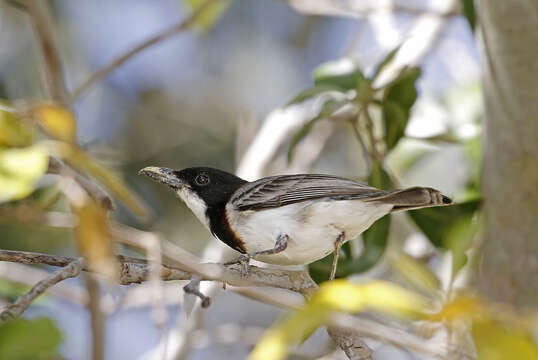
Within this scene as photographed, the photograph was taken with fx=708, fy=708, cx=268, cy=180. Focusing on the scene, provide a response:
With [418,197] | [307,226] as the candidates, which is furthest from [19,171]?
[307,226]

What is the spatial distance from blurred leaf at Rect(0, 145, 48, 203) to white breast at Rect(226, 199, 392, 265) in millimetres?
1716

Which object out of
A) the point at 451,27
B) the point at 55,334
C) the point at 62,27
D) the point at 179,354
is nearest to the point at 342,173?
the point at 451,27

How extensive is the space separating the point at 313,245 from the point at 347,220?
0.20 meters

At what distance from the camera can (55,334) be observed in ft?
8.21

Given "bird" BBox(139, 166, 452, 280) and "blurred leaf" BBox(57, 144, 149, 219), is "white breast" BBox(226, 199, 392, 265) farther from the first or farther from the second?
"blurred leaf" BBox(57, 144, 149, 219)

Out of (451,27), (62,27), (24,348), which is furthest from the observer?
(62,27)

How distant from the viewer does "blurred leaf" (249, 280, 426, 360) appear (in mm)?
1313

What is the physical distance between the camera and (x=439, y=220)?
155 inches

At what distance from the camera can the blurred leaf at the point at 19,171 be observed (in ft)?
5.40

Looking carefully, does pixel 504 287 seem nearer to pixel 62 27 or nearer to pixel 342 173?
pixel 342 173

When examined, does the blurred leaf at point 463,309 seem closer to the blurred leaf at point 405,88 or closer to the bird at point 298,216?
the bird at point 298,216

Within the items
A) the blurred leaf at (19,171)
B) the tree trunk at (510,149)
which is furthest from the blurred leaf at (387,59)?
the blurred leaf at (19,171)

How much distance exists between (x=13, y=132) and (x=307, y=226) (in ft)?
5.45

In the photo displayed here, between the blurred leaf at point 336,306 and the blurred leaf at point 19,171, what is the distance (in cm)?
68
